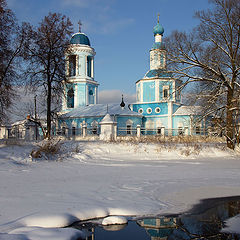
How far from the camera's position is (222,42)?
15.3 m

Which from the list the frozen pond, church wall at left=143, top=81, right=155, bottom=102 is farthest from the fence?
the frozen pond

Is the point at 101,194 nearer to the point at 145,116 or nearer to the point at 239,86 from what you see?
the point at 239,86

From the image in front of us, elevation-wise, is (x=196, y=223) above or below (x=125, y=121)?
below

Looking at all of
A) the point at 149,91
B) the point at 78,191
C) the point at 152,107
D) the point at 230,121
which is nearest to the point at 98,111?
the point at 152,107

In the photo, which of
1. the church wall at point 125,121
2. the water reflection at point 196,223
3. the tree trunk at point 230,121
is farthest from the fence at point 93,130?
the water reflection at point 196,223

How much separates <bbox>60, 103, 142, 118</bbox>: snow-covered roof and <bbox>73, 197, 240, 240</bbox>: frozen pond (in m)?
26.4

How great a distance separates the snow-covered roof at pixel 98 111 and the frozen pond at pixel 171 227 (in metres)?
26.4

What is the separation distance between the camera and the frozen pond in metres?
3.52

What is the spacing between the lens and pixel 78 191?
5504mm

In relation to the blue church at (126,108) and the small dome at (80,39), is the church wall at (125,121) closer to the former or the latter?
the blue church at (126,108)

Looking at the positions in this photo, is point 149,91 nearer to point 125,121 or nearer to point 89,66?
point 125,121

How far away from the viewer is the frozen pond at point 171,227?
3.52 m

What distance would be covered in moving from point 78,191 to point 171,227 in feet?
7.59

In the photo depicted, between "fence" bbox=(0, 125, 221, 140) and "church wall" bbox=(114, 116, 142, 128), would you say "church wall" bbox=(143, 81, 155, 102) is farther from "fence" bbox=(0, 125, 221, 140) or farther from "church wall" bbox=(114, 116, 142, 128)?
"fence" bbox=(0, 125, 221, 140)
